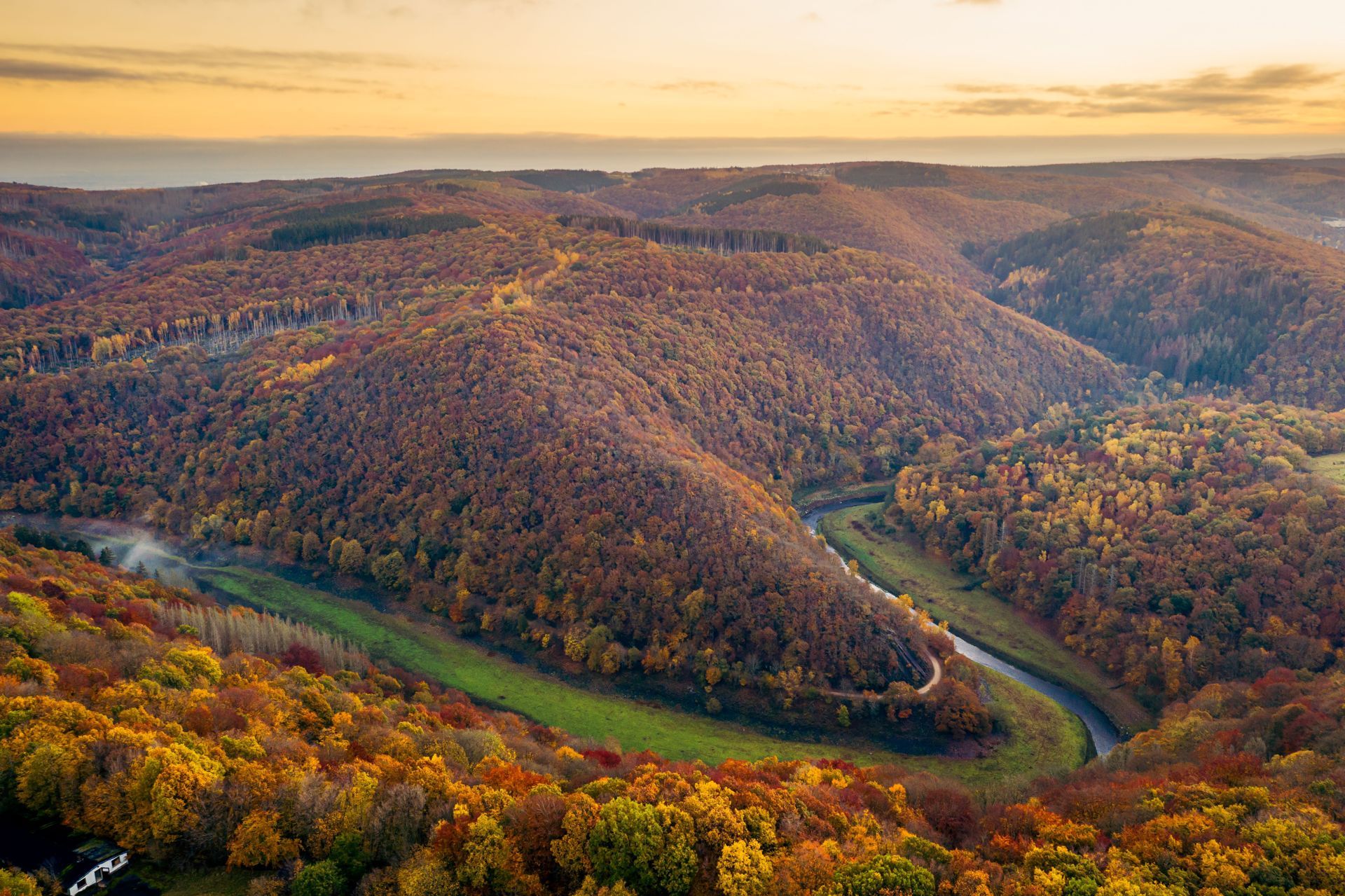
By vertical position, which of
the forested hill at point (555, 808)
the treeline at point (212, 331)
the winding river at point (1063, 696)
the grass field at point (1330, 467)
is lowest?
the winding river at point (1063, 696)

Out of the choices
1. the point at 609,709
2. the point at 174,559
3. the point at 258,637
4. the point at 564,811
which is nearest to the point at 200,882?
the point at 564,811

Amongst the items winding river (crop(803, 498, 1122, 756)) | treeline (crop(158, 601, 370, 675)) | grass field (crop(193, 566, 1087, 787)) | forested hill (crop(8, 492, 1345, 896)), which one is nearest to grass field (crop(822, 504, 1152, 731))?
winding river (crop(803, 498, 1122, 756))

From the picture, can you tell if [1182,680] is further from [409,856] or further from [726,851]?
[409,856]

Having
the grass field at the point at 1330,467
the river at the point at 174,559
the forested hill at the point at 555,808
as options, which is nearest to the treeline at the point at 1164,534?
the grass field at the point at 1330,467

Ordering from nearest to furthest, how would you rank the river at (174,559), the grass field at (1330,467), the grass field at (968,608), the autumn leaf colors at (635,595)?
the autumn leaf colors at (635,595), the river at (174,559), the grass field at (968,608), the grass field at (1330,467)

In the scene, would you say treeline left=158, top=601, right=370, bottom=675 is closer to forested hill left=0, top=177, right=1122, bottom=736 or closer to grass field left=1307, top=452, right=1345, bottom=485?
forested hill left=0, top=177, right=1122, bottom=736

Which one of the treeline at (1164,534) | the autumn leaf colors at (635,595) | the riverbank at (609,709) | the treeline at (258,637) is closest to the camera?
the autumn leaf colors at (635,595)

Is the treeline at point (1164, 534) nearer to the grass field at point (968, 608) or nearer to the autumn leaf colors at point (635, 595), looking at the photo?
the autumn leaf colors at point (635, 595)
